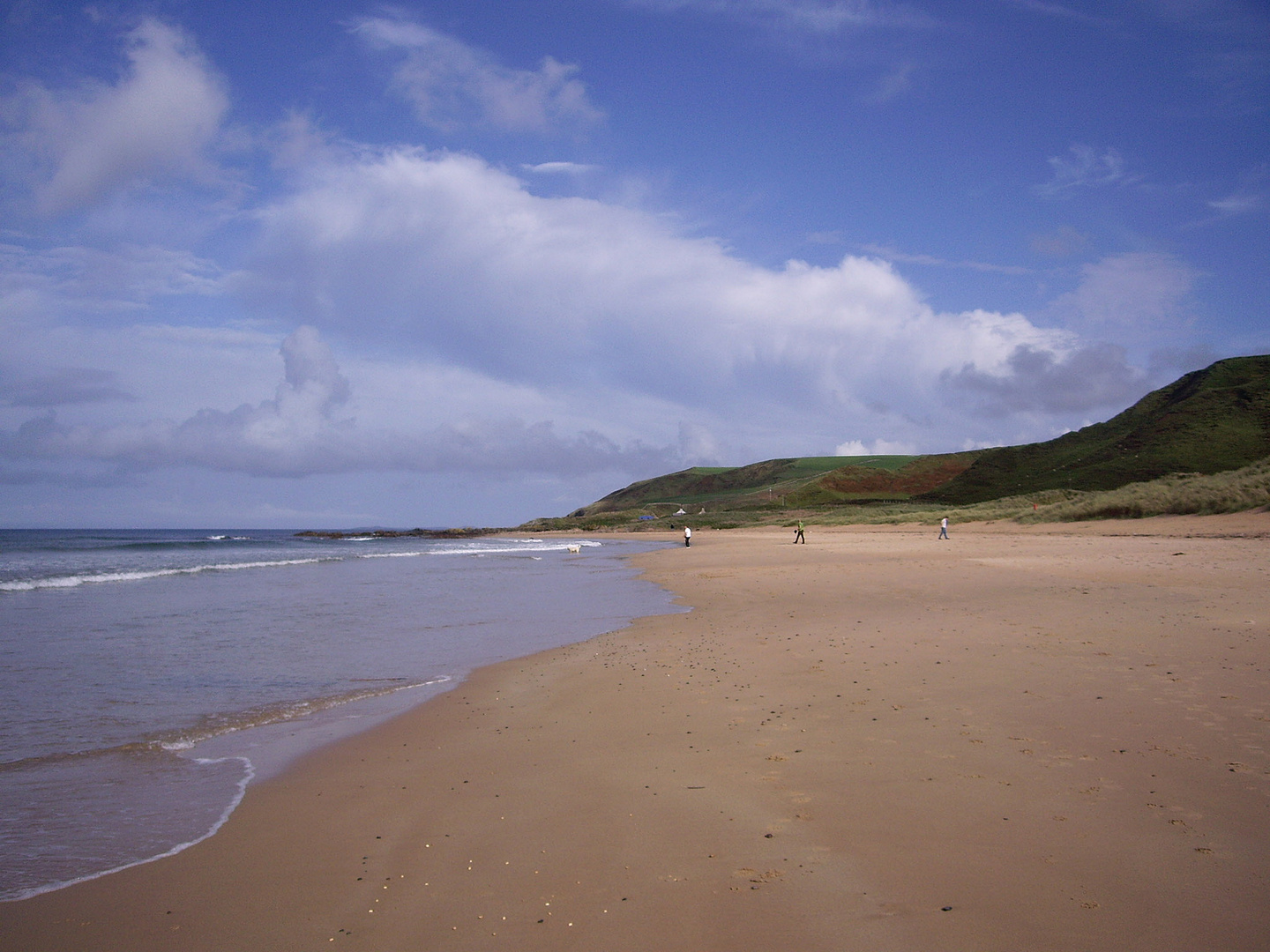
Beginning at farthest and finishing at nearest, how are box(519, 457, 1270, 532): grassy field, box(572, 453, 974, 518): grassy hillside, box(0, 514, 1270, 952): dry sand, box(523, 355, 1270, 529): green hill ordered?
box(572, 453, 974, 518): grassy hillside < box(523, 355, 1270, 529): green hill < box(519, 457, 1270, 532): grassy field < box(0, 514, 1270, 952): dry sand

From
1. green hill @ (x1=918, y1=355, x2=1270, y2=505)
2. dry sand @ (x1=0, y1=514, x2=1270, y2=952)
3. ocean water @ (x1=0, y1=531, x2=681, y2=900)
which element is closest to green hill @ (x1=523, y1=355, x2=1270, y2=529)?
green hill @ (x1=918, y1=355, x2=1270, y2=505)

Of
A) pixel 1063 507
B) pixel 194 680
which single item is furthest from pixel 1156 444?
pixel 194 680

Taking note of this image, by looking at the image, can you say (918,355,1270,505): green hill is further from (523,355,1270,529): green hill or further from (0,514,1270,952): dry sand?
(0,514,1270,952): dry sand

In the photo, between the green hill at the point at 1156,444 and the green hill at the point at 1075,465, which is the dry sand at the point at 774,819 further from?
the green hill at the point at 1156,444

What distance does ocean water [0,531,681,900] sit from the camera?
5.23 meters

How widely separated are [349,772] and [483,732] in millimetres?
1375

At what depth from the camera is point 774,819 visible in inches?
182

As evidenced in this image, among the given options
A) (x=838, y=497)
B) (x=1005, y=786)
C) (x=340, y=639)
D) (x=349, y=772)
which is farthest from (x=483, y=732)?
(x=838, y=497)

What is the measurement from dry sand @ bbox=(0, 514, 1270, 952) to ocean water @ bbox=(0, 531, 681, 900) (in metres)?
0.61

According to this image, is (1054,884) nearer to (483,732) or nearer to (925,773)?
(925,773)

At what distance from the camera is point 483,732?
7.12 metres

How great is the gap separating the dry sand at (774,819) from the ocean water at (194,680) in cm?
61

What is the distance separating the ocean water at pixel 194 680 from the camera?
523 cm

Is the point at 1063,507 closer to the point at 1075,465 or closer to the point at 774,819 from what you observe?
the point at 1075,465
